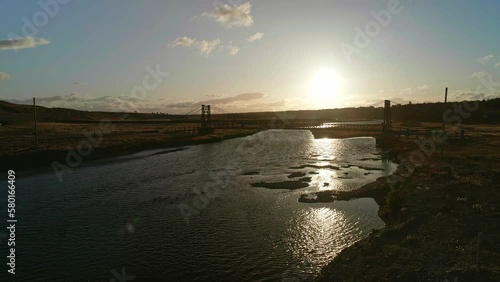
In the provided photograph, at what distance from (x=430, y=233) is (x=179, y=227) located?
48.0 feet

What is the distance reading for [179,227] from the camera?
22.4 m

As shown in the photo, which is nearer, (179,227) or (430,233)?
(430,233)

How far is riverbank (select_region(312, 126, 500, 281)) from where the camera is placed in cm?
1329

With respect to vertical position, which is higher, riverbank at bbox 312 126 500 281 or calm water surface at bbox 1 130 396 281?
riverbank at bbox 312 126 500 281

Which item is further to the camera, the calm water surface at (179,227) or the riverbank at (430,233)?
the calm water surface at (179,227)

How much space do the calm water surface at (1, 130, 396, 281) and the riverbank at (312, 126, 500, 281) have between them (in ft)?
5.59

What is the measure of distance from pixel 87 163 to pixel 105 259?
3726 centimetres

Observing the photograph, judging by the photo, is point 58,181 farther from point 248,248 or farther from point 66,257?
point 248,248

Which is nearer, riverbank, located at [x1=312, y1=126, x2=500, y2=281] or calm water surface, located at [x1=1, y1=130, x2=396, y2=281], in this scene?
riverbank, located at [x1=312, y1=126, x2=500, y2=281]

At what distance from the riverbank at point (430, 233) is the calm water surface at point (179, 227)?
1.70m

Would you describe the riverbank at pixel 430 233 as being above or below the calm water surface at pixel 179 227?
above

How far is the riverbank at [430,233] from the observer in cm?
1329

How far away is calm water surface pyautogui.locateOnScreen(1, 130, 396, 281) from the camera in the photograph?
1641cm

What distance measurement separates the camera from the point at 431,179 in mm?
29312
